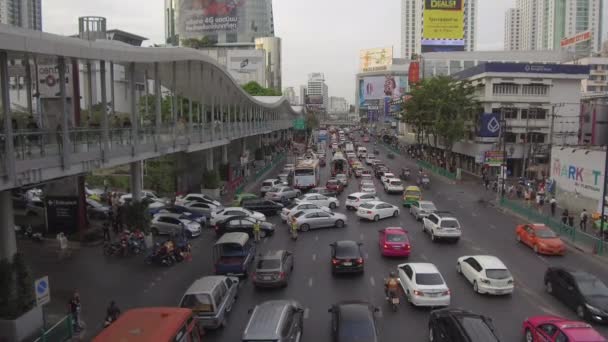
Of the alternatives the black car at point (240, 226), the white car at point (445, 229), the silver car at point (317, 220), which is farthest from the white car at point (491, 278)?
the black car at point (240, 226)

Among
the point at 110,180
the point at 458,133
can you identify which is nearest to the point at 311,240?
the point at 110,180

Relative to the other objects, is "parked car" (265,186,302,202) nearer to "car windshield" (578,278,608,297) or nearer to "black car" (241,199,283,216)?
"black car" (241,199,283,216)

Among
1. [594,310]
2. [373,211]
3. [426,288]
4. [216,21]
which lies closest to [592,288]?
[594,310]

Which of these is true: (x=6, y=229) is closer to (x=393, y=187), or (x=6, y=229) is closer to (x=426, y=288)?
(x=426, y=288)

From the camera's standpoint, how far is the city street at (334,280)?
1648 cm

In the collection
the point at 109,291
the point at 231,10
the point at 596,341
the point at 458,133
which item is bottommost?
the point at 109,291

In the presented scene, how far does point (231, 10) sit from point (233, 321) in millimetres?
122639

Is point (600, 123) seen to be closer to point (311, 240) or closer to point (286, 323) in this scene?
point (311, 240)

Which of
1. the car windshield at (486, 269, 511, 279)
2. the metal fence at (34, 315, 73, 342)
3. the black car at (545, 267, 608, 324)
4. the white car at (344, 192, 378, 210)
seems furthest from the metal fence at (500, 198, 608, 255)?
the metal fence at (34, 315, 73, 342)

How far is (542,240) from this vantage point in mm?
25047

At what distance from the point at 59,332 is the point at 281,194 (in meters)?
26.2

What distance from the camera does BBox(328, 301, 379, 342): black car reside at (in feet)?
41.7

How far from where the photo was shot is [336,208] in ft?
125

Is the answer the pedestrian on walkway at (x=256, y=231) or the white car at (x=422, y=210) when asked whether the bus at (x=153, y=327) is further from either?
the white car at (x=422, y=210)
